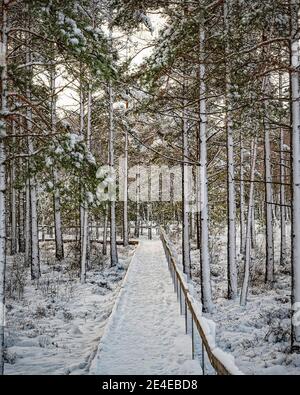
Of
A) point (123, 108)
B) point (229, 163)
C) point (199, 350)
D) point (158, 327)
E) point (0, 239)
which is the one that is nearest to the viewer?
point (0, 239)

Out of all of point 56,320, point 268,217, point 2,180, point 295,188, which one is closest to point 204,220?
point 295,188

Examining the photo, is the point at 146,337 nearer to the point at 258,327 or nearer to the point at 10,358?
the point at 10,358

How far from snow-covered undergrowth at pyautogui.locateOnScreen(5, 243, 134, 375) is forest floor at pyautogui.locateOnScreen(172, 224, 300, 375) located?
10.8 ft

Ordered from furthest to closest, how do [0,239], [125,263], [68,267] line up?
1. [125,263]
2. [68,267]
3. [0,239]

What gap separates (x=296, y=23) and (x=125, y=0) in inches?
177

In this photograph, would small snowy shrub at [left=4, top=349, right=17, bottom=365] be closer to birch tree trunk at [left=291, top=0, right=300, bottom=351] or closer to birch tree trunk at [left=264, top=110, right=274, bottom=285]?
birch tree trunk at [left=291, top=0, right=300, bottom=351]

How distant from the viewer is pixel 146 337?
827 centimetres

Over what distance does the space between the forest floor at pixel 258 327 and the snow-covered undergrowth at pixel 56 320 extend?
129 inches

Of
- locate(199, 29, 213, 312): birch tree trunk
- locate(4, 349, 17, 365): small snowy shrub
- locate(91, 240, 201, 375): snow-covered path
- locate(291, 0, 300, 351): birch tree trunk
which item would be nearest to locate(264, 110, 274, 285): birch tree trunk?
→ locate(91, 240, 201, 375): snow-covered path

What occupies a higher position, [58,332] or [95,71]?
[95,71]

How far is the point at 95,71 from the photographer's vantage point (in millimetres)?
6684

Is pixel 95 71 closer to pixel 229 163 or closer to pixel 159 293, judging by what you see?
pixel 229 163

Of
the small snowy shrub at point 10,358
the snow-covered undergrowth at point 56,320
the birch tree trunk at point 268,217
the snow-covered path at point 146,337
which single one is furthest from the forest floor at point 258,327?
the small snowy shrub at point 10,358

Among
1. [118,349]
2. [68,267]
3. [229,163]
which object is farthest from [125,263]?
[118,349]
